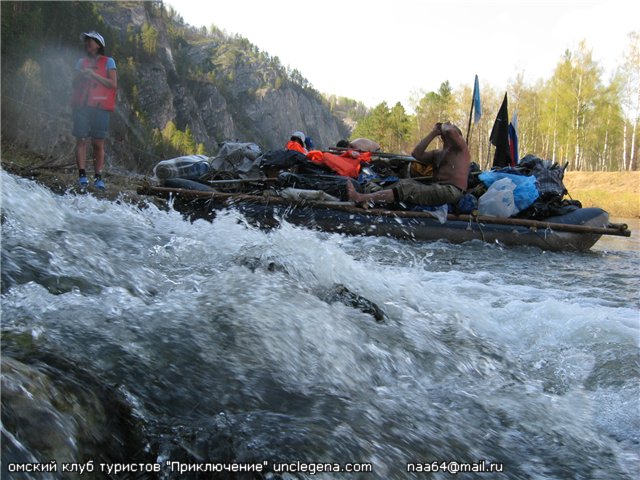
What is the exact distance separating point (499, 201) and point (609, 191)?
2332 cm

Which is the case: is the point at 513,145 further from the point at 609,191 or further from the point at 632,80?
the point at 632,80

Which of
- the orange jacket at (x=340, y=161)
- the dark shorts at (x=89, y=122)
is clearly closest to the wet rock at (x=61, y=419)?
the dark shorts at (x=89, y=122)

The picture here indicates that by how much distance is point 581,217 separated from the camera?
707 cm

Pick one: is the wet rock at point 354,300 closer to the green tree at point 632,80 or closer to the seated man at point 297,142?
the seated man at point 297,142

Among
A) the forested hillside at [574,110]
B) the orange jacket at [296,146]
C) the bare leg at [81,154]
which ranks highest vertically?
the forested hillside at [574,110]

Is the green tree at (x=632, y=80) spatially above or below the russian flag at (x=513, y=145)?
above

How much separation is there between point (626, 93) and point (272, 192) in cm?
3273

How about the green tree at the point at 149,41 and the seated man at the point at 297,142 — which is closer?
the seated man at the point at 297,142

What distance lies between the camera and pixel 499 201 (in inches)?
269

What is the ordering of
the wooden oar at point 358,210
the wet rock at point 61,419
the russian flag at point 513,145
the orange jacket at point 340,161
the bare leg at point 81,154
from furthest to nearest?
the russian flag at point 513,145 < the orange jacket at point 340,161 < the wooden oar at point 358,210 < the bare leg at point 81,154 < the wet rock at point 61,419

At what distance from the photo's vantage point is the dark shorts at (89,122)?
6129 millimetres

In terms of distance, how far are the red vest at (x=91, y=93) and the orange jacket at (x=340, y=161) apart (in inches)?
116

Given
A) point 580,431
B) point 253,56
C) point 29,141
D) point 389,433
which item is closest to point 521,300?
point 580,431

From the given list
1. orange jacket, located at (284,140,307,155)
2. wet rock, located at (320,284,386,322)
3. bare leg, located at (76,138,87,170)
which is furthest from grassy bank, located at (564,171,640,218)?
wet rock, located at (320,284,386,322)
